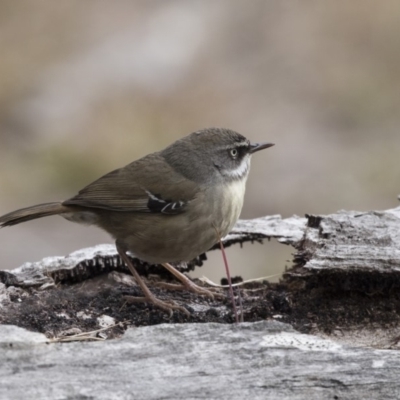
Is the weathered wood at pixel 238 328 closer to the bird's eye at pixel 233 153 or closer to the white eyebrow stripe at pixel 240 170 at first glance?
the white eyebrow stripe at pixel 240 170

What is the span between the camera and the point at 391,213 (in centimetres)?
634

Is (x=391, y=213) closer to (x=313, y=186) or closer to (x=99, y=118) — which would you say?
(x=313, y=186)

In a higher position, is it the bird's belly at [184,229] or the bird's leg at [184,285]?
the bird's belly at [184,229]

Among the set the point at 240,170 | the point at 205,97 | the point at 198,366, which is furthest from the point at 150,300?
the point at 205,97

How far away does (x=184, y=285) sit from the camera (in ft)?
20.7

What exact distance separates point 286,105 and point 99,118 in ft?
9.03

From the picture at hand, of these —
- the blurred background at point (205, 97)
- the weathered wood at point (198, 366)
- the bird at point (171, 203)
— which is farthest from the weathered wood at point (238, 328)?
the blurred background at point (205, 97)

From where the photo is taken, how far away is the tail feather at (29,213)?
645cm

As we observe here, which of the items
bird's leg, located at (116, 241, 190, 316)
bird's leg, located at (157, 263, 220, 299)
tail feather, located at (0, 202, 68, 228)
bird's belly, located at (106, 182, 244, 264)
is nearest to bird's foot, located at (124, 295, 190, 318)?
bird's leg, located at (116, 241, 190, 316)

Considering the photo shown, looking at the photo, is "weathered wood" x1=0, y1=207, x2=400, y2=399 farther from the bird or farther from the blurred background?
the blurred background

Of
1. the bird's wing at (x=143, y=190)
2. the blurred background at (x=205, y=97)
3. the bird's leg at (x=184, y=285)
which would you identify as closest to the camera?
the bird's leg at (x=184, y=285)

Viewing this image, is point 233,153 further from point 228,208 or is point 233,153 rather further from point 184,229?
point 184,229

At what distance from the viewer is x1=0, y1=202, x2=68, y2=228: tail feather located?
6.45 metres

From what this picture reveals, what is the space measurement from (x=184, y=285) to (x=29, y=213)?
1.25 m
